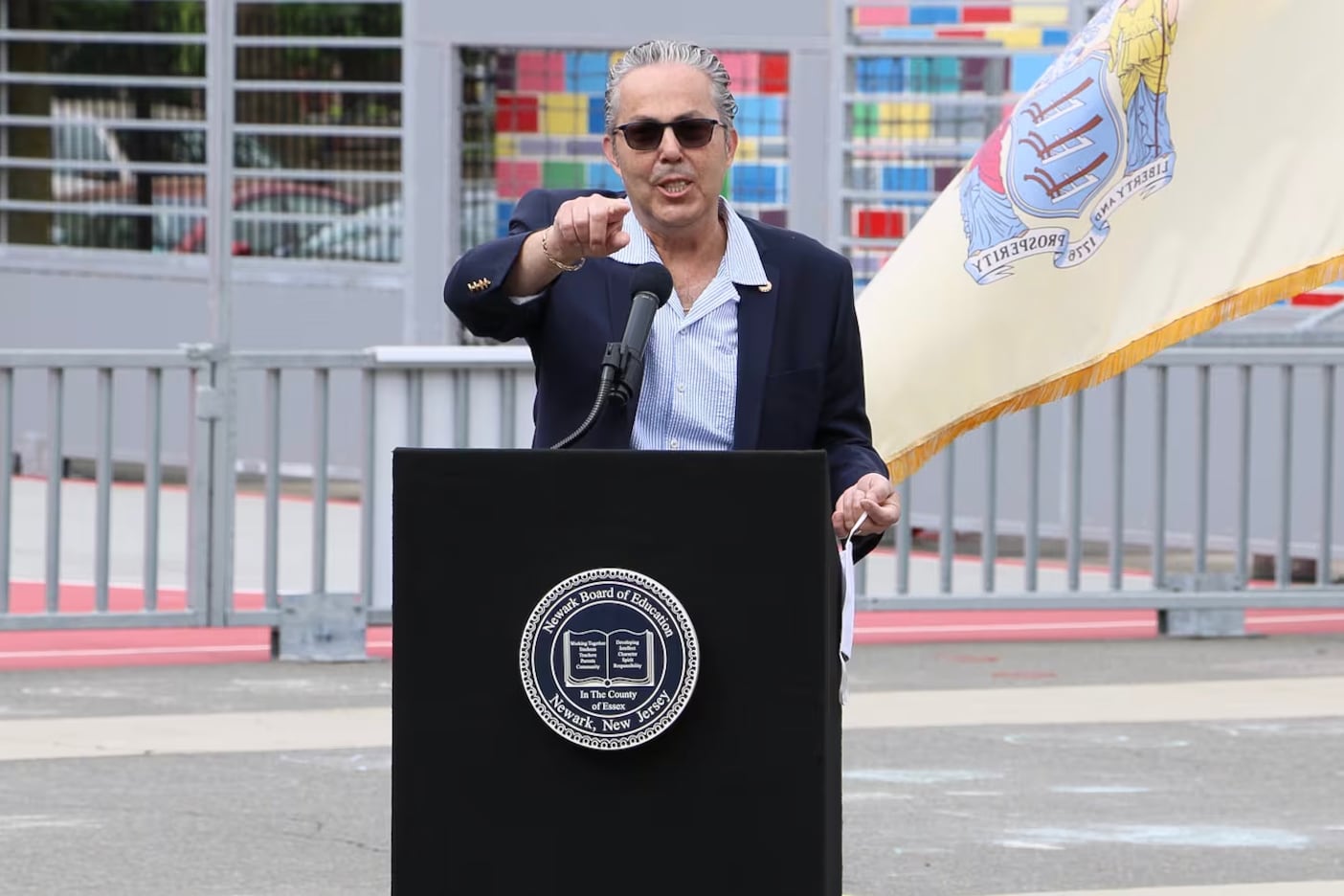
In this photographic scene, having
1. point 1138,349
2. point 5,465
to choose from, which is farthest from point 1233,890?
point 5,465

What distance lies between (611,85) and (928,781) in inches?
144

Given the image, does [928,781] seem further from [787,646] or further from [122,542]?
[122,542]

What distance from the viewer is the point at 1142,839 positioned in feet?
21.1

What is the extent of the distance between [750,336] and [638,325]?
1.17 feet

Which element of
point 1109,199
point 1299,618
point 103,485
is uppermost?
point 1109,199

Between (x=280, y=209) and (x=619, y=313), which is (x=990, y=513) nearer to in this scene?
(x=619, y=313)

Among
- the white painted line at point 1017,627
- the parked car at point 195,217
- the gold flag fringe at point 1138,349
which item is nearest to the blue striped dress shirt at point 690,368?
the gold flag fringe at point 1138,349

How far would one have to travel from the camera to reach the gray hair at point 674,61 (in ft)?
12.7

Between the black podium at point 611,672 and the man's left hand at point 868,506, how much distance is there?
0.97 feet

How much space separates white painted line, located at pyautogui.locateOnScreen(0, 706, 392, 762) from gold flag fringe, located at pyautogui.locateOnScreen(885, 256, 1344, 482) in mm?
2417

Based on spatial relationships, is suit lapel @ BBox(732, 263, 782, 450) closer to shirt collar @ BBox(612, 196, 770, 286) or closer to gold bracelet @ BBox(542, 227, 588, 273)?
shirt collar @ BBox(612, 196, 770, 286)

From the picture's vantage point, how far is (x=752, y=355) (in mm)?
3945

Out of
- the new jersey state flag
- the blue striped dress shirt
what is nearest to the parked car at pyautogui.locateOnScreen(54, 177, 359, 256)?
the new jersey state flag

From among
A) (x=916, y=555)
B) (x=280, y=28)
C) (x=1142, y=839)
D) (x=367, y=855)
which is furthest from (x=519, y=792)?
A: (x=280, y=28)
